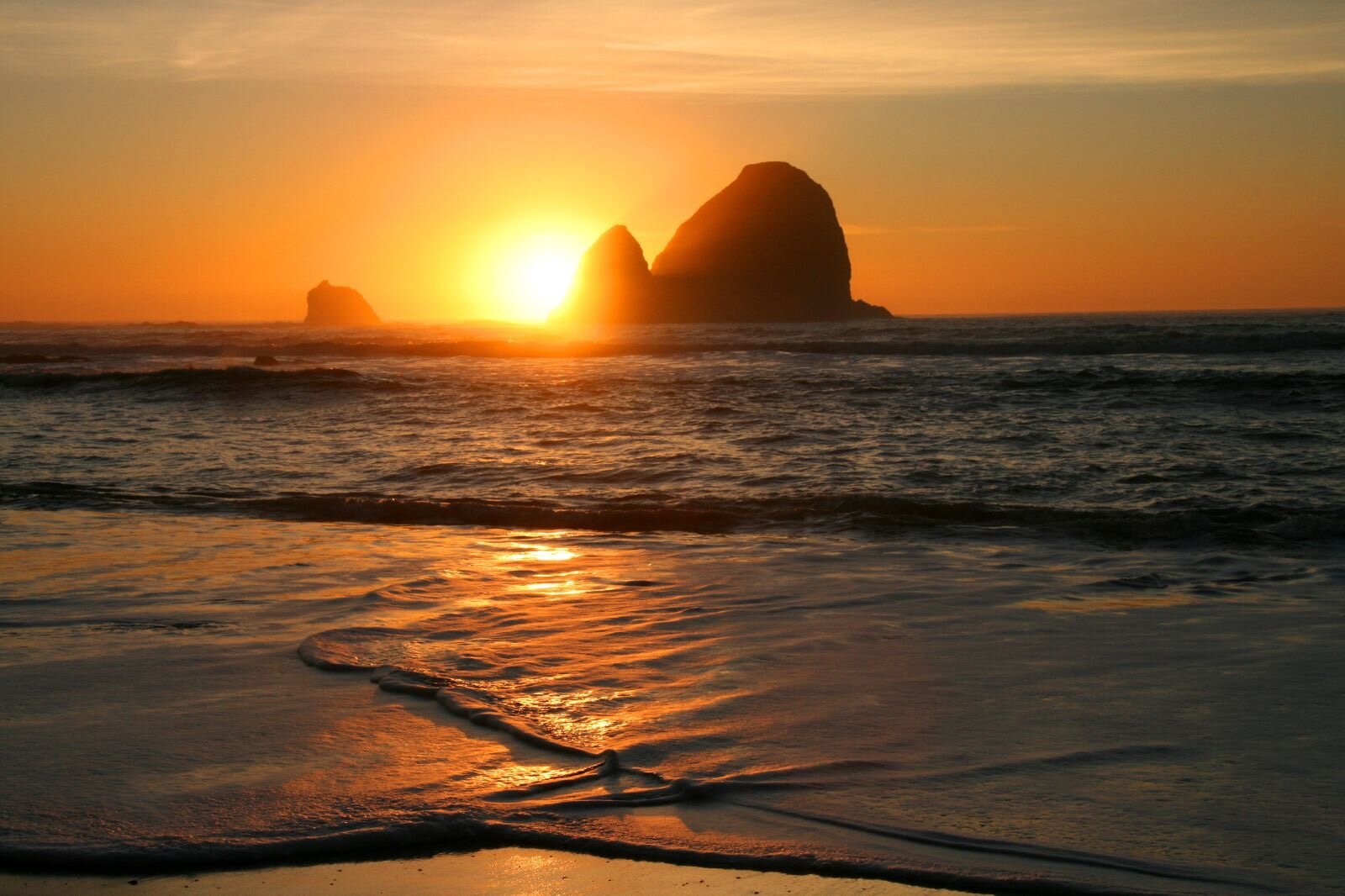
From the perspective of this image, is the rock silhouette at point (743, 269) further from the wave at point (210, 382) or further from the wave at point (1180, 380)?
the wave at point (1180, 380)

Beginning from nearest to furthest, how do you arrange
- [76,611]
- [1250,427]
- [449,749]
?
[449,749]
[76,611]
[1250,427]

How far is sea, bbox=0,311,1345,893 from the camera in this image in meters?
3.03

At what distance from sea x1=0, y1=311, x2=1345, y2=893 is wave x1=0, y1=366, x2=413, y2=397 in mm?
10379

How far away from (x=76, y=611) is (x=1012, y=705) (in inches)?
187

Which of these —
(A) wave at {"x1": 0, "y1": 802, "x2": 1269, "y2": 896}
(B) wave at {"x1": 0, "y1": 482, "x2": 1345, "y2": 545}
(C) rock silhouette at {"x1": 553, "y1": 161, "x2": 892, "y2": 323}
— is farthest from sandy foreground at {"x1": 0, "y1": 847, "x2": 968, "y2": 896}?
(C) rock silhouette at {"x1": 553, "y1": 161, "x2": 892, "y2": 323}

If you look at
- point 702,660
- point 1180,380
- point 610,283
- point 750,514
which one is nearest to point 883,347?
point 1180,380

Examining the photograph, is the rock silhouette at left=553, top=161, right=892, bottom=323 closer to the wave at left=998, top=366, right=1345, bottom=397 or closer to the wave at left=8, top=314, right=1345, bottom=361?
the wave at left=8, top=314, right=1345, bottom=361

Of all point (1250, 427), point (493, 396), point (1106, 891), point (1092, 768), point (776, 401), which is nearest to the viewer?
point (1106, 891)

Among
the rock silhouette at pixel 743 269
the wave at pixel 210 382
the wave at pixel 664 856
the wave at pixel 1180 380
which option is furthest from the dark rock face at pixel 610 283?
the wave at pixel 664 856

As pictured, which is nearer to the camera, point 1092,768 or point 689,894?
point 689,894

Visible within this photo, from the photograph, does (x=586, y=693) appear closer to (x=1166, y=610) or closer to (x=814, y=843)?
(x=814, y=843)

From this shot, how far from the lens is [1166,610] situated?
18.5 feet

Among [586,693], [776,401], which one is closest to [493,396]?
[776,401]

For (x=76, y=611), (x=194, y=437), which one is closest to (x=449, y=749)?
(x=76, y=611)
